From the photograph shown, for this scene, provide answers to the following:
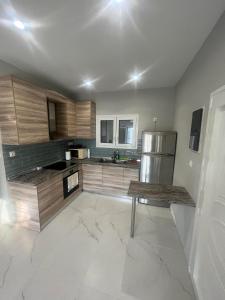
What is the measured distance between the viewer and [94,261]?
5.83 feet

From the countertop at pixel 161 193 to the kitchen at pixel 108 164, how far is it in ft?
0.05

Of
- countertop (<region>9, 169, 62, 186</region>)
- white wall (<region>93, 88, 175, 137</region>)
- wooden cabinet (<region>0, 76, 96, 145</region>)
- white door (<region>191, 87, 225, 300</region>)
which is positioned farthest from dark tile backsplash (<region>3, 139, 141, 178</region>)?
white door (<region>191, 87, 225, 300</region>)

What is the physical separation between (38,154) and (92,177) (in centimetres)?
137

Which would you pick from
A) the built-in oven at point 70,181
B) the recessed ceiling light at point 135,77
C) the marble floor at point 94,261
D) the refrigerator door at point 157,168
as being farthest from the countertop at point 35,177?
the recessed ceiling light at point 135,77

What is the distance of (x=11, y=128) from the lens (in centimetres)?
200

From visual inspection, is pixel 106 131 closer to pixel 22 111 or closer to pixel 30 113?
pixel 30 113

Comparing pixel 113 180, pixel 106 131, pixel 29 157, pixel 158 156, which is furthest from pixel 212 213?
pixel 106 131

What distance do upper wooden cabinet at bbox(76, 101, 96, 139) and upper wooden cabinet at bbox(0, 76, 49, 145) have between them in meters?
1.28

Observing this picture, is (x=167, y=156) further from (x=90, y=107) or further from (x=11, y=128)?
(x=11, y=128)

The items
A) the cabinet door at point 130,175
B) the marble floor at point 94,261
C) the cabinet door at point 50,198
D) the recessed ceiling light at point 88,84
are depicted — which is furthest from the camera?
the cabinet door at point 130,175

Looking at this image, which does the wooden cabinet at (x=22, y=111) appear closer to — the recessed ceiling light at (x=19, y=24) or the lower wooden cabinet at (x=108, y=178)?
the recessed ceiling light at (x=19, y=24)

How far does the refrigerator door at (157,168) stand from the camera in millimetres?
2898

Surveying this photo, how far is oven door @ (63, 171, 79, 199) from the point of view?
112 inches

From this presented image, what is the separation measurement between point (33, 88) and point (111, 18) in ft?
5.26
